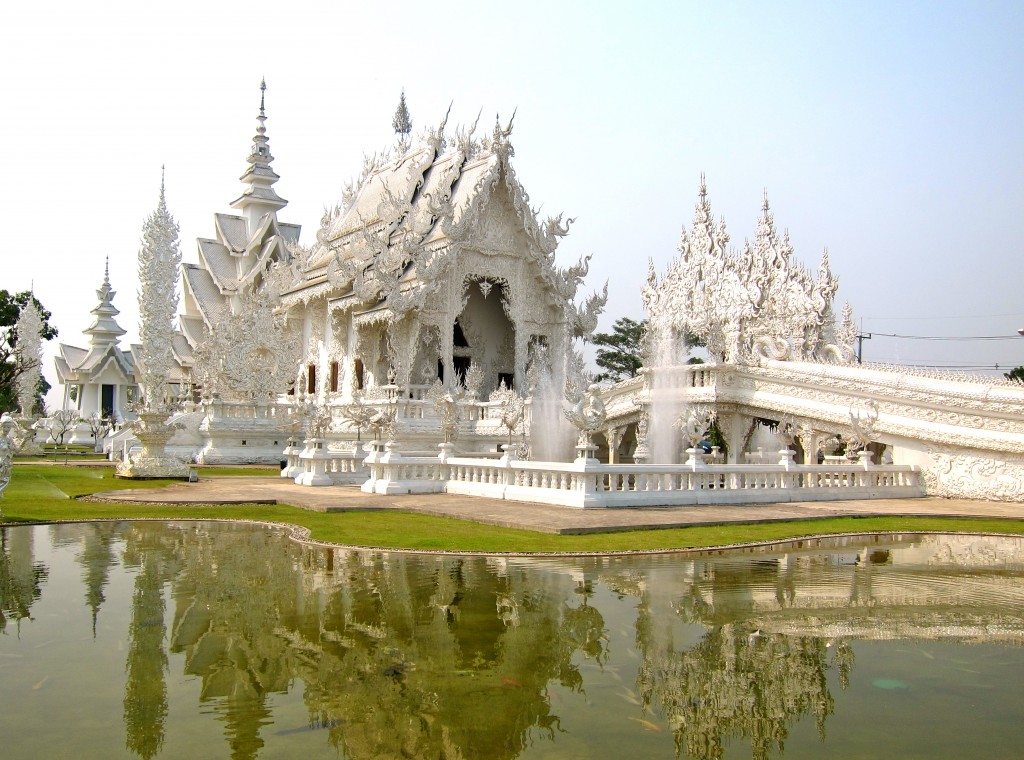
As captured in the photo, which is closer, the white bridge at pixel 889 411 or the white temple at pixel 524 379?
the white temple at pixel 524 379

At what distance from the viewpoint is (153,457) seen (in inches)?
690

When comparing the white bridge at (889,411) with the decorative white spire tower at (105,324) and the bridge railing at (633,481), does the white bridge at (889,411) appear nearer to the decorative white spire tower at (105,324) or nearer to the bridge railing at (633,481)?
the bridge railing at (633,481)

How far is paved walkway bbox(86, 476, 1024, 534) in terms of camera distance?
406 inches

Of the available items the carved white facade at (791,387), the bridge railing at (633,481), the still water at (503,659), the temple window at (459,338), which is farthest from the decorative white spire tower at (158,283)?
the still water at (503,659)

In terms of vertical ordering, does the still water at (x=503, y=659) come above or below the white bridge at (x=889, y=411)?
below

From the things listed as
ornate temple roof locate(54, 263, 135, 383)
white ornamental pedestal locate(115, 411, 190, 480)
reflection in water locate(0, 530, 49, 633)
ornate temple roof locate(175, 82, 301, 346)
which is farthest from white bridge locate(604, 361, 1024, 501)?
ornate temple roof locate(54, 263, 135, 383)

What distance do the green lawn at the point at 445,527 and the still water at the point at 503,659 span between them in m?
0.89

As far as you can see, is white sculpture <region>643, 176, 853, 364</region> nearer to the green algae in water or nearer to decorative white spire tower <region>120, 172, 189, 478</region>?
decorative white spire tower <region>120, 172, 189, 478</region>

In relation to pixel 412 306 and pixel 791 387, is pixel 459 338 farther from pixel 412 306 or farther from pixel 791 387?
pixel 791 387

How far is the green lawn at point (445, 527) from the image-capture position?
8734 mm

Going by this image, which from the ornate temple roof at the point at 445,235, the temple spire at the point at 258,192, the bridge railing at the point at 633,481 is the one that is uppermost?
the temple spire at the point at 258,192

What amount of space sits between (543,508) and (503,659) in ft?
23.7

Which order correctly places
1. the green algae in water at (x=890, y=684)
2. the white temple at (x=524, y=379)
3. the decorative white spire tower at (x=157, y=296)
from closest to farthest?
1. the green algae in water at (x=890, y=684)
2. the white temple at (x=524, y=379)
3. the decorative white spire tower at (x=157, y=296)

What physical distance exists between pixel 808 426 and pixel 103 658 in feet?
57.5
